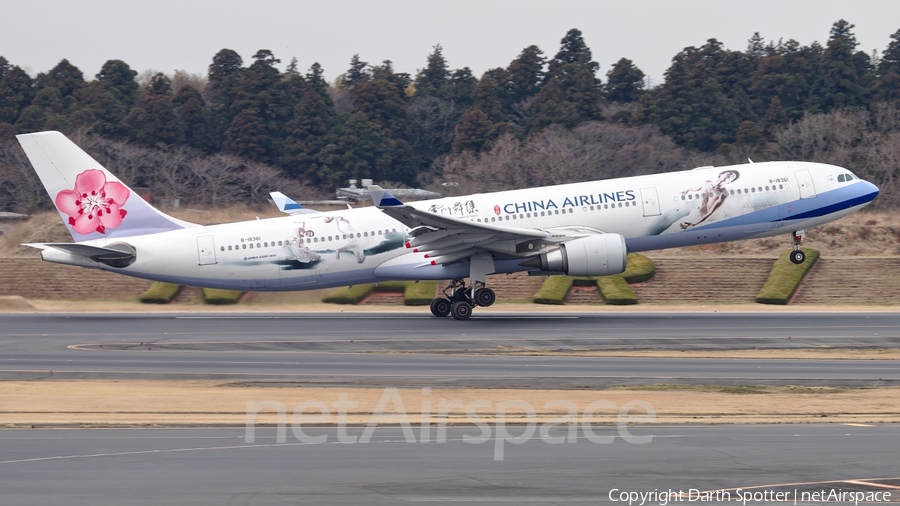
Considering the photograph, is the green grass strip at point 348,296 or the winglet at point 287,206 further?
the green grass strip at point 348,296

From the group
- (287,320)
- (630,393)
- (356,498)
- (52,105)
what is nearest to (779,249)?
(287,320)

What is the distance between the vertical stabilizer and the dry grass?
13.2m

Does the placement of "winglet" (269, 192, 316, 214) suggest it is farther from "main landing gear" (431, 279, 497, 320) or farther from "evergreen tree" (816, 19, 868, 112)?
"evergreen tree" (816, 19, 868, 112)

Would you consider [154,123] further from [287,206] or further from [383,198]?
[383,198]

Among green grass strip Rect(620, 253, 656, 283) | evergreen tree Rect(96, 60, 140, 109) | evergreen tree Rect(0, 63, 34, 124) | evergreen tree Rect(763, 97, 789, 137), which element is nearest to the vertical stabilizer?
green grass strip Rect(620, 253, 656, 283)

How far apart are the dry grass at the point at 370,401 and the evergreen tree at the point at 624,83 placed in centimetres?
7457

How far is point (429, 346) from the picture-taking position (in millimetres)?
31016

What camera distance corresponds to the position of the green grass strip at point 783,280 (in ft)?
139

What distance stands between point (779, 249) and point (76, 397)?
39.5 m

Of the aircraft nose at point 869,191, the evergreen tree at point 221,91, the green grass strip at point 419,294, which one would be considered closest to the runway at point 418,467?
the aircraft nose at point 869,191

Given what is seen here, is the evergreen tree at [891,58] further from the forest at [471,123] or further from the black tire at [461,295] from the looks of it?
the black tire at [461,295]

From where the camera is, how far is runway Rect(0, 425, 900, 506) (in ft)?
45.1

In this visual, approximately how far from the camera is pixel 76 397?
22.6 m

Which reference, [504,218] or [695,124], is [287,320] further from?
[695,124]
